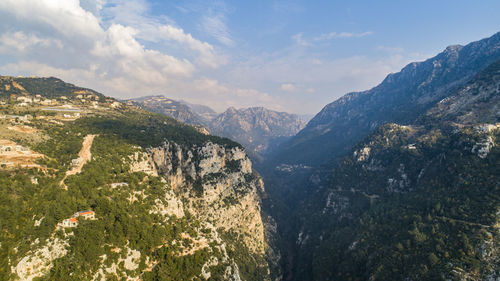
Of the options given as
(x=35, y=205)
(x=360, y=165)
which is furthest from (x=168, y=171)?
(x=360, y=165)

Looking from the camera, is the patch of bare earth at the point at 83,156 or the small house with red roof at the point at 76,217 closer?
the small house with red roof at the point at 76,217

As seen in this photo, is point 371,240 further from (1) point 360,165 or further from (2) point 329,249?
(1) point 360,165

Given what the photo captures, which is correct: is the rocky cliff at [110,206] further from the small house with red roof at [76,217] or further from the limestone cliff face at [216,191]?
the limestone cliff face at [216,191]

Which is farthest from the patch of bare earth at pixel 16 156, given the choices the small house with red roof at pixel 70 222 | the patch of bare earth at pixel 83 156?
the small house with red roof at pixel 70 222

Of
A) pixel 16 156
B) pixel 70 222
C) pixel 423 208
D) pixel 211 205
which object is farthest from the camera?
pixel 211 205

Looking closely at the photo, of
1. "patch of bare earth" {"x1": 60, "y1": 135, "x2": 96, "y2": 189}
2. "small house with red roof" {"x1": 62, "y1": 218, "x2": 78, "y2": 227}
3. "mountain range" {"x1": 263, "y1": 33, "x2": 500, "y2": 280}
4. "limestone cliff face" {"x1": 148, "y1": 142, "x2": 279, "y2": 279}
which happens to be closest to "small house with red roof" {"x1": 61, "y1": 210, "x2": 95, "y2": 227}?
"small house with red roof" {"x1": 62, "y1": 218, "x2": 78, "y2": 227}

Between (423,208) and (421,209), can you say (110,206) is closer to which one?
(421,209)

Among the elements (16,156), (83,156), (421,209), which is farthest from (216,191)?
(421,209)

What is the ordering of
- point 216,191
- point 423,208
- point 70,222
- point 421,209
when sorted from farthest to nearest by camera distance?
point 216,191, point 421,209, point 423,208, point 70,222
